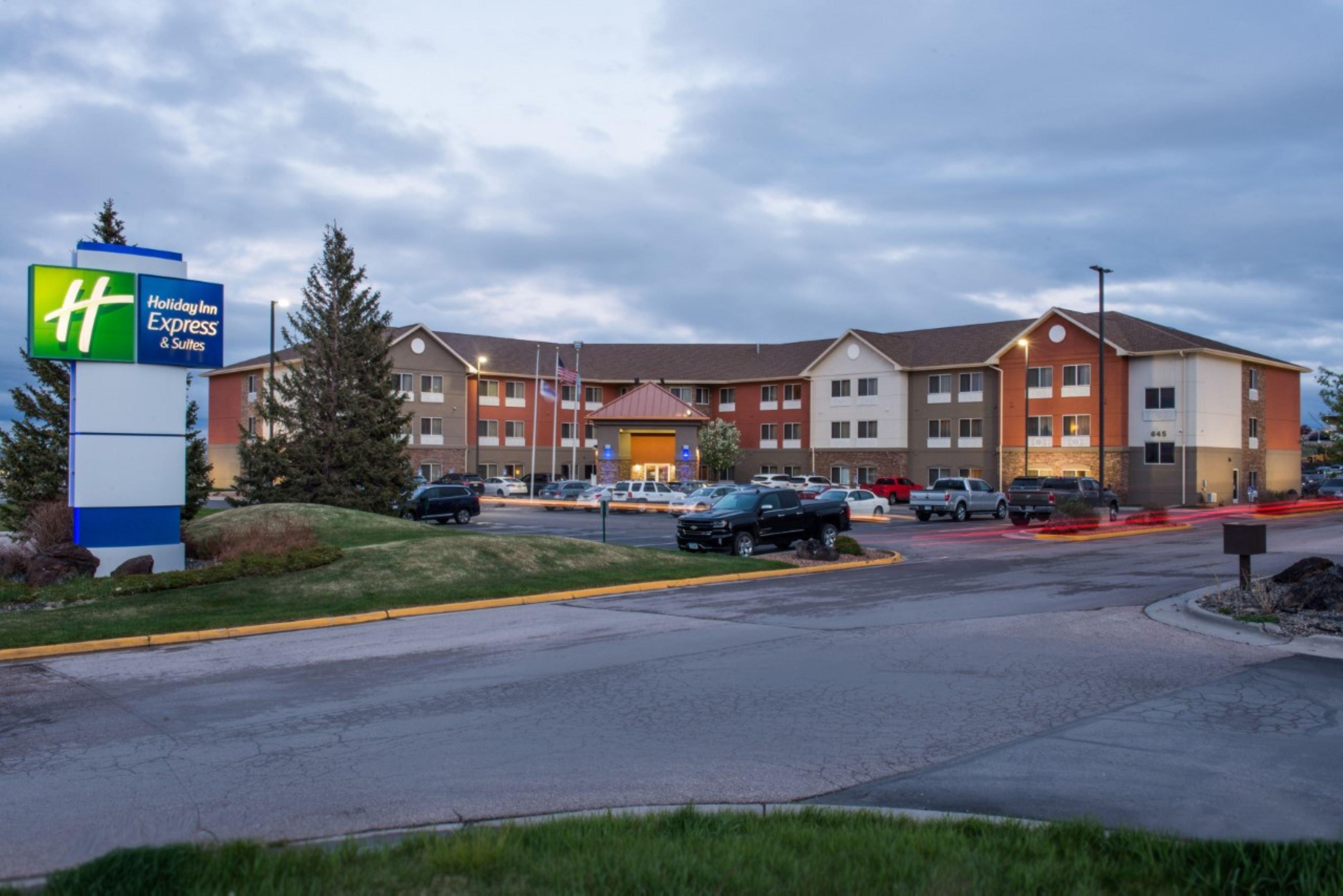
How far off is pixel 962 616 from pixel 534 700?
24.3 feet

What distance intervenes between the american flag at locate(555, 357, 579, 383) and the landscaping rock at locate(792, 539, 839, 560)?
2928 cm

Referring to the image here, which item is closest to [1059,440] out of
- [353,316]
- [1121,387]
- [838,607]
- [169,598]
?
[1121,387]

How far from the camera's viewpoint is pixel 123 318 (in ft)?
58.3

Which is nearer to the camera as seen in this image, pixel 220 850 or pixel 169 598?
pixel 220 850

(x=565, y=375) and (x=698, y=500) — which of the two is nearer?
(x=698, y=500)

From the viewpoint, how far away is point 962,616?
14344 millimetres

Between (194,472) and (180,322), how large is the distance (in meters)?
11.1

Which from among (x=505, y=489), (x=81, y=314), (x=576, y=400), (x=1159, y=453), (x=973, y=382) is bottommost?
(x=505, y=489)

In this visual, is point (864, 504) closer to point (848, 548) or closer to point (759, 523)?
point (759, 523)

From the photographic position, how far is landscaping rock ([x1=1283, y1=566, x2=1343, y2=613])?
12789mm

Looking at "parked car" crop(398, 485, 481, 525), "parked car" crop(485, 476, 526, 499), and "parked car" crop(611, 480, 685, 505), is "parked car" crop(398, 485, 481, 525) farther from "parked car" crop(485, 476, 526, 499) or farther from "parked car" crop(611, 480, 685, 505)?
"parked car" crop(485, 476, 526, 499)

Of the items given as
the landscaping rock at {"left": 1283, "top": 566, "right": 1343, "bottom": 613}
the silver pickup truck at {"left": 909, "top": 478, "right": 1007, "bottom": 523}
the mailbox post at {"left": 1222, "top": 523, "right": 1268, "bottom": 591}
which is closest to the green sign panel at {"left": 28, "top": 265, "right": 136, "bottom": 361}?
the mailbox post at {"left": 1222, "top": 523, "right": 1268, "bottom": 591}

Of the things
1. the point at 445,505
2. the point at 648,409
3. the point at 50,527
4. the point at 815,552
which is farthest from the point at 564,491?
the point at 50,527

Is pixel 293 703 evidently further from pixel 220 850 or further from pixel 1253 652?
pixel 1253 652
